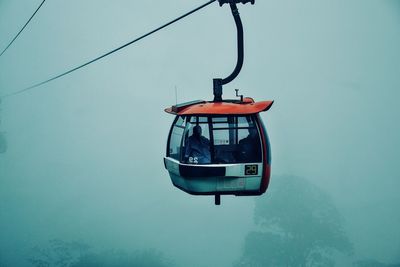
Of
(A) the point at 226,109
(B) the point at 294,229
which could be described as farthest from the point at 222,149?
(B) the point at 294,229

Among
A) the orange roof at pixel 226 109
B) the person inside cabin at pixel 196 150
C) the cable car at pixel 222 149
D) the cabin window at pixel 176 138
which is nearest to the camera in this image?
the orange roof at pixel 226 109

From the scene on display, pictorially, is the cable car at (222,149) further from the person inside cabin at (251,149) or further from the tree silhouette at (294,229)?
the tree silhouette at (294,229)

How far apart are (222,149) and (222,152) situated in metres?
0.10

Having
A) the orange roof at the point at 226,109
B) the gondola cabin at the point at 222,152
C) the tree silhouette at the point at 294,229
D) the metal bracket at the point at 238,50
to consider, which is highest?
the metal bracket at the point at 238,50

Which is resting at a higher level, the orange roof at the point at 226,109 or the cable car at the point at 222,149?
the orange roof at the point at 226,109

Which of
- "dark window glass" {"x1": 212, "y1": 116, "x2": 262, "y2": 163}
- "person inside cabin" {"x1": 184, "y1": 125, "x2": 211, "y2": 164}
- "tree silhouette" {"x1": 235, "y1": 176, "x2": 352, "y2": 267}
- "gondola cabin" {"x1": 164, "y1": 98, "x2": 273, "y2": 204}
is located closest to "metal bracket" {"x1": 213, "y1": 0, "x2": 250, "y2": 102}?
"gondola cabin" {"x1": 164, "y1": 98, "x2": 273, "y2": 204}

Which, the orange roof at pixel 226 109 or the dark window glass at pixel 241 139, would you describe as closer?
the orange roof at pixel 226 109

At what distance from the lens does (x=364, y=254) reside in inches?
2418

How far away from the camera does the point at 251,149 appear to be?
5.85m

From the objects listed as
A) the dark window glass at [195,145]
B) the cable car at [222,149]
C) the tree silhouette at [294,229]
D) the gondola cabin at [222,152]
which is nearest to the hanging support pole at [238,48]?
the cable car at [222,149]

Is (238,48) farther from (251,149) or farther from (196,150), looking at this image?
(196,150)

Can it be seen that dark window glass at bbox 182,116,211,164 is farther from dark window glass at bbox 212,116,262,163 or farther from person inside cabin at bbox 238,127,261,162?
person inside cabin at bbox 238,127,261,162

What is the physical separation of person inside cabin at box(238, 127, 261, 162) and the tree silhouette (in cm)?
5575

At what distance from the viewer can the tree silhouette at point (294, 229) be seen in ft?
192
